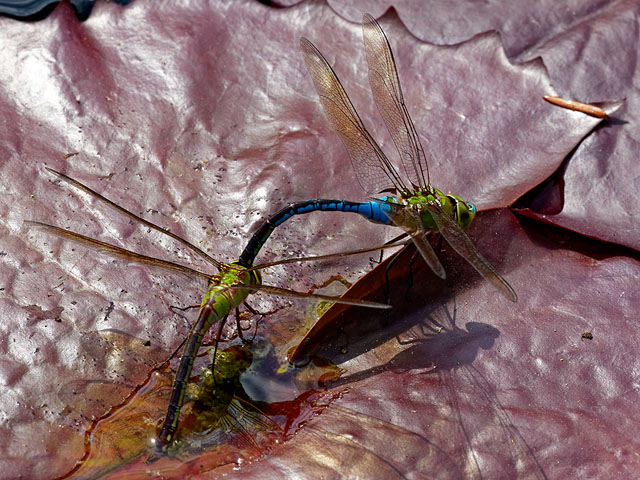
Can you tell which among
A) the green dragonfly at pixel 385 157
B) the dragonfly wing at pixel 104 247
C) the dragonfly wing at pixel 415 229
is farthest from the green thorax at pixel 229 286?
the dragonfly wing at pixel 415 229

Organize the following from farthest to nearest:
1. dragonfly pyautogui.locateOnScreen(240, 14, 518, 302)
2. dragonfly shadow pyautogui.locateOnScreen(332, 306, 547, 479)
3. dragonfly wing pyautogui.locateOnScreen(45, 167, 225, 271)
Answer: dragonfly pyautogui.locateOnScreen(240, 14, 518, 302)
dragonfly wing pyautogui.locateOnScreen(45, 167, 225, 271)
dragonfly shadow pyautogui.locateOnScreen(332, 306, 547, 479)

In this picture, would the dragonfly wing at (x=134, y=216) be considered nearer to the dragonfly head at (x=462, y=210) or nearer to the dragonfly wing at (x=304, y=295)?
the dragonfly wing at (x=304, y=295)

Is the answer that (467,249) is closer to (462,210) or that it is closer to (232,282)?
(462,210)

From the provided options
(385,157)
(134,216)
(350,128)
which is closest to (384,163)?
(385,157)

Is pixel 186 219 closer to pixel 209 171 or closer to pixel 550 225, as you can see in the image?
pixel 209 171

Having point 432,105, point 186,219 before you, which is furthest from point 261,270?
point 432,105

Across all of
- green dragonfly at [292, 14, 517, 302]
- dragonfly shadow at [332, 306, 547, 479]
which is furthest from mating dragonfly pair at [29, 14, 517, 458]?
dragonfly shadow at [332, 306, 547, 479]

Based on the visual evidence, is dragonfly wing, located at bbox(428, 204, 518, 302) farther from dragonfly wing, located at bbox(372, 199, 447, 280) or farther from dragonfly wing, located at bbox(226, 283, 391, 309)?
dragonfly wing, located at bbox(226, 283, 391, 309)
